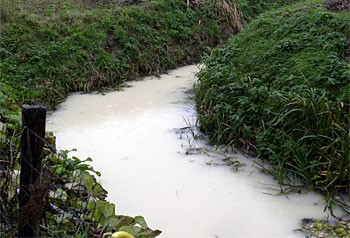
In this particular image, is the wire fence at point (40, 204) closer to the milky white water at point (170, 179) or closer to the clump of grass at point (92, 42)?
the milky white water at point (170, 179)

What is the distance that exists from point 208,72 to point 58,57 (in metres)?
2.43

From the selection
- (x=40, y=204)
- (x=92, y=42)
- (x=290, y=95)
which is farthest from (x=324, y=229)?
(x=92, y=42)

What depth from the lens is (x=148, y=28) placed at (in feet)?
25.6

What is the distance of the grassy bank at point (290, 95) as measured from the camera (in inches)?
142

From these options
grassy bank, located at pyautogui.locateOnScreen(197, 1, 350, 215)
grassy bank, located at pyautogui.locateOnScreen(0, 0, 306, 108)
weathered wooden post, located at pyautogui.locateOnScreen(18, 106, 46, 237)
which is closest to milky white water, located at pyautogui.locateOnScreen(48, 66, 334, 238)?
grassy bank, located at pyautogui.locateOnScreen(197, 1, 350, 215)

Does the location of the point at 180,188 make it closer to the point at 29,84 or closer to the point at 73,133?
the point at 73,133

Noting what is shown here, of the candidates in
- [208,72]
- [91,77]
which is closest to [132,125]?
[208,72]

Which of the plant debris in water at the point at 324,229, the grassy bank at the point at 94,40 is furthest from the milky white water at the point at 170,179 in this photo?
the grassy bank at the point at 94,40

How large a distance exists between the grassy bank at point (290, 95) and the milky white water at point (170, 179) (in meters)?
0.24

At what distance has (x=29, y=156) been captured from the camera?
2.29 m

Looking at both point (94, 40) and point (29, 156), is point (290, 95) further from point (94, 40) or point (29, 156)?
point (94, 40)

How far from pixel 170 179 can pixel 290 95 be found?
4.35 ft

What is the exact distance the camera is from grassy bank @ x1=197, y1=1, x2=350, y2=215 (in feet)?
11.8

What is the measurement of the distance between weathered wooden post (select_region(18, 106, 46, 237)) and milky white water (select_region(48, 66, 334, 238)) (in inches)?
44.9
